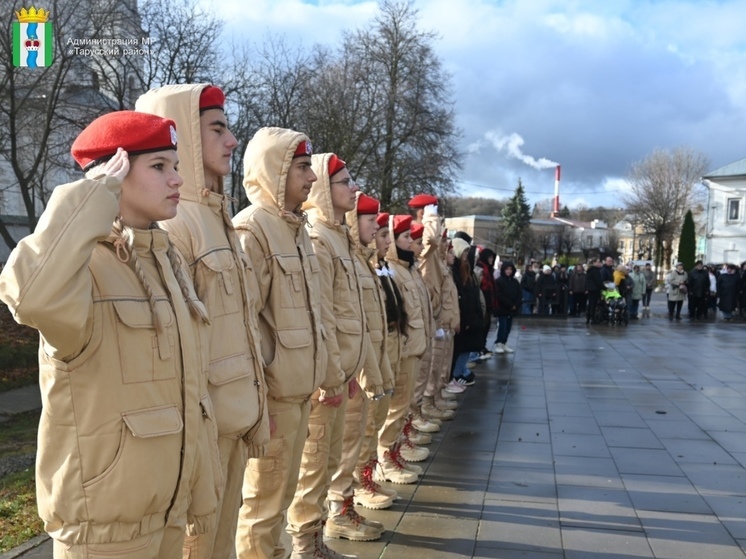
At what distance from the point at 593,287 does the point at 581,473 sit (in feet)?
51.0

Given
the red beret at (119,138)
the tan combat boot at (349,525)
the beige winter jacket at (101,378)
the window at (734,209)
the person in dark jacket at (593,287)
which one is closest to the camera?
the beige winter jacket at (101,378)

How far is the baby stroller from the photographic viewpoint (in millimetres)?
20719

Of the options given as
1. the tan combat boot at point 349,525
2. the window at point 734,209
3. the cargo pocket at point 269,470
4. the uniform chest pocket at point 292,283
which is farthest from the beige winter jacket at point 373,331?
the window at point 734,209

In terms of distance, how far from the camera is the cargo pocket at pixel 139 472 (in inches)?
81.2

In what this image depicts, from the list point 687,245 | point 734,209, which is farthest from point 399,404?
point 734,209

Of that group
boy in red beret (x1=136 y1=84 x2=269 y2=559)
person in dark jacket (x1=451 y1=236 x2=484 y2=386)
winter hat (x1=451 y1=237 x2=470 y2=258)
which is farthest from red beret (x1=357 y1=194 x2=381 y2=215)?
winter hat (x1=451 y1=237 x2=470 y2=258)

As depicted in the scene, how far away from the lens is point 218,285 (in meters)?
2.82

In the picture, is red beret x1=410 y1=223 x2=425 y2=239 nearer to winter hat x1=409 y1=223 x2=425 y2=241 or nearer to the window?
winter hat x1=409 y1=223 x2=425 y2=241

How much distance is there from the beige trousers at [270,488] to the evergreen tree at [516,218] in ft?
217

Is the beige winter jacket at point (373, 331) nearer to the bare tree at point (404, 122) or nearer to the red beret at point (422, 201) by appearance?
the red beret at point (422, 201)

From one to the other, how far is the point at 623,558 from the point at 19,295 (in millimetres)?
3795

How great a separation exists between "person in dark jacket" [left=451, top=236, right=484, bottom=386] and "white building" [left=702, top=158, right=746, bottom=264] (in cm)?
5163

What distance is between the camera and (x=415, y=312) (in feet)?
19.8

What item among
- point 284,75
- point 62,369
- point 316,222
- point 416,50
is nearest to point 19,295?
point 62,369
